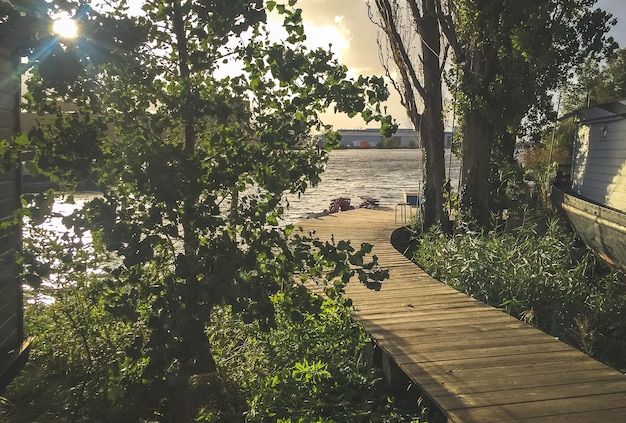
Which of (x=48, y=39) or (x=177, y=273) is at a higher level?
(x=48, y=39)

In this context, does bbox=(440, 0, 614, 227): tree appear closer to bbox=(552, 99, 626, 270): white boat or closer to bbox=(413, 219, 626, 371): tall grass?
bbox=(552, 99, 626, 270): white boat

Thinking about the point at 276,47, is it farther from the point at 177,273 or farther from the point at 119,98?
the point at 177,273

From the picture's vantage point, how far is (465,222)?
9.64 m

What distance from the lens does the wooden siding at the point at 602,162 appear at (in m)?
9.41

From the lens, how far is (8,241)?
3.64 metres

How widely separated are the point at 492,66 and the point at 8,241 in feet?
28.4

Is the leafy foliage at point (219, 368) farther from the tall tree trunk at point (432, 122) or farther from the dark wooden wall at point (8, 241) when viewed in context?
the tall tree trunk at point (432, 122)

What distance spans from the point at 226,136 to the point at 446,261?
5372mm

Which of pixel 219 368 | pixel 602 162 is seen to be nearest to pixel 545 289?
pixel 219 368

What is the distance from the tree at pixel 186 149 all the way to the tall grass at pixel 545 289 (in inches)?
147

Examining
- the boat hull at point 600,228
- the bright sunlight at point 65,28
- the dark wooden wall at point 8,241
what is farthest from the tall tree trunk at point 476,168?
the bright sunlight at point 65,28

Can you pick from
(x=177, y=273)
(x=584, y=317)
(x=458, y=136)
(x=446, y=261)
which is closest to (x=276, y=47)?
(x=177, y=273)

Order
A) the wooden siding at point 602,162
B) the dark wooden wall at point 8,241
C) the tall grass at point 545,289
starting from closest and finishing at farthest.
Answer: the dark wooden wall at point 8,241 < the tall grass at point 545,289 < the wooden siding at point 602,162

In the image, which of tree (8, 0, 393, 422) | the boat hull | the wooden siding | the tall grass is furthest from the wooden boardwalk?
the wooden siding
